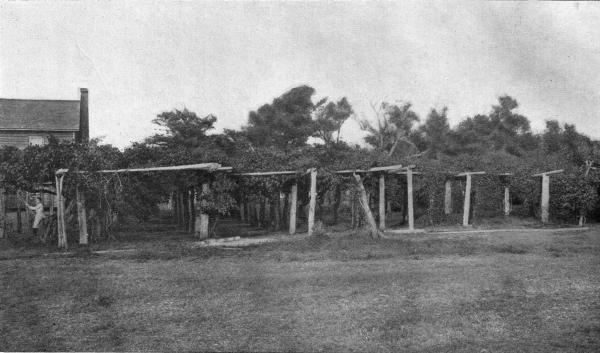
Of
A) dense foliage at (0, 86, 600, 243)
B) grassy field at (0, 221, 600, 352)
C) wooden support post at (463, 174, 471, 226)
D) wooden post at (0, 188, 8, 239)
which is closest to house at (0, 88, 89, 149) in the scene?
dense foliage at (0, 86, 600, 243)

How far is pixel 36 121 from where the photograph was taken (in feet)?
105

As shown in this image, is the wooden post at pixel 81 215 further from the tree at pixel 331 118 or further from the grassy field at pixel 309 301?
the tree at pixel 331 118

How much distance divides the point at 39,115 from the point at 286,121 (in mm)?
18711

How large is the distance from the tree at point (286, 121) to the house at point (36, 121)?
14.8 metres

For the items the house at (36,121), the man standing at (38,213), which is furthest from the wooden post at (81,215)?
the house at (36,121)

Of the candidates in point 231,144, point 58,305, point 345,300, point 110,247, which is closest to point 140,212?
point 110,247

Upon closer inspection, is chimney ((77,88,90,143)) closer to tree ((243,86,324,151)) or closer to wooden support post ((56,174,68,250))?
tree ((243,86,324,151))

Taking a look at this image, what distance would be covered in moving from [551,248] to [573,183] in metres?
10.6

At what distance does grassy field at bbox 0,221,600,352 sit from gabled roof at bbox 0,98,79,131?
2217 cm

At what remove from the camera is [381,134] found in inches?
1877

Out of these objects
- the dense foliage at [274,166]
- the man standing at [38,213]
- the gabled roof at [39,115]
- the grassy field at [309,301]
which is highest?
the gabled roof at [39,115]

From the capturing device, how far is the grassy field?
221 inches

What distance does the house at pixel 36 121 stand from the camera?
31016mm

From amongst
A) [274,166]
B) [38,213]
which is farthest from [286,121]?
[38,213]
